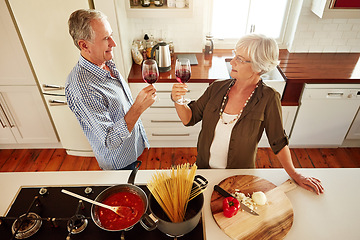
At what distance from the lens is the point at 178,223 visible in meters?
0.99

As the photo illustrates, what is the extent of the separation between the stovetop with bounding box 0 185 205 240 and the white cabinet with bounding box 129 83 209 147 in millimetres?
1542

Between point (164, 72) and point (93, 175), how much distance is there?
1.61 metres

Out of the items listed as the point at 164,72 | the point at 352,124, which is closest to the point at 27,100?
the point at 164,72

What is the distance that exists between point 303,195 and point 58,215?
1.16 m

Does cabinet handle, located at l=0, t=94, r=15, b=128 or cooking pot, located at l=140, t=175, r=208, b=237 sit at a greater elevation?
cooking pot, located at l=140, t=175, r=208, b=237

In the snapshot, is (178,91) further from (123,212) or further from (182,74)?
(123,212)

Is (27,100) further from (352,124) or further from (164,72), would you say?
(352,124)

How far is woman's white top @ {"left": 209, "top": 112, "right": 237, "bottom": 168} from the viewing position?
1.58m

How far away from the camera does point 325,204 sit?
1248 mm

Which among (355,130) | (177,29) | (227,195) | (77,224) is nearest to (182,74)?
(227,195)

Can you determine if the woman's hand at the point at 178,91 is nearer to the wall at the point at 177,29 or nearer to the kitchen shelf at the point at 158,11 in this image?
the kitchen shelf at the point at 158,11

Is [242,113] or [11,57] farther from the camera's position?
[11,57]

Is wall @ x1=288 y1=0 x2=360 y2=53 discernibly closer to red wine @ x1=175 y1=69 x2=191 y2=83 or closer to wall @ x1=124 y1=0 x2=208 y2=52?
wall @ x1=124 y1=0 x2=208 y2=52

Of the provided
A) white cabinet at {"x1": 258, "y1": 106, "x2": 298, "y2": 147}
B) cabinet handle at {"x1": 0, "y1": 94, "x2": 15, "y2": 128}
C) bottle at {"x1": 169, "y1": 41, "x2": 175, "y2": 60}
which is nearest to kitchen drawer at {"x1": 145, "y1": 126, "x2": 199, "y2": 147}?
bottle at {"x1": 169, "y1": 41, "x2": 175, "y2": 60}
